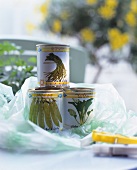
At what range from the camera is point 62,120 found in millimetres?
821

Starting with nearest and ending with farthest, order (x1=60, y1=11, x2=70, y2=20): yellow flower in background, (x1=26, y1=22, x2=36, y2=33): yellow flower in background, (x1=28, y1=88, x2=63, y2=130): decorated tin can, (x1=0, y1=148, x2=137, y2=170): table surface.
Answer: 1. (x1=0, y1=148, x2=137, y2=170): table surface
2. (x1=28, y1=88, x2=63, y2=130): decorated tin can
3. (x1=60, y1=11, x2=70, y2=20): yellow flower in background
4. (x1=26, y1=22, x2=36, y2=33): yellow flower in background

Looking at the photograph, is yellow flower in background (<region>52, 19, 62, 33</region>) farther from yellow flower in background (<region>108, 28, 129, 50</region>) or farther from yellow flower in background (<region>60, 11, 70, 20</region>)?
yellow flower in background (<region>108, 28, 129, 50</region>)

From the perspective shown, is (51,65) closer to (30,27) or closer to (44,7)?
(44,7)

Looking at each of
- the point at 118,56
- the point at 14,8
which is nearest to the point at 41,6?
the point at 14,8

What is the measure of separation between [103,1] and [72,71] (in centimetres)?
81

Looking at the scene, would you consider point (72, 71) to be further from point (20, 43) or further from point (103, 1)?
point (103, 1)

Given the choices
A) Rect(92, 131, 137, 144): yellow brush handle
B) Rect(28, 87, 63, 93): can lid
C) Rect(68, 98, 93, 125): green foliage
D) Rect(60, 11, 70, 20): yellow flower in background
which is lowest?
Rect(92, 131, 137, 144): yellow brush handle

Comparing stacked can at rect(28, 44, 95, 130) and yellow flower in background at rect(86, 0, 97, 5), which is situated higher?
yellow flower in background at rect(86, 0, 97, 5)

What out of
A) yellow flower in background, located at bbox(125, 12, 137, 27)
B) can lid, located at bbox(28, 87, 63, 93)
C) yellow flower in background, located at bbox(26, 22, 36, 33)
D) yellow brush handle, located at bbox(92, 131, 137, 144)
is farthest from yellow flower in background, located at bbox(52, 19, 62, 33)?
yellow brush handle, located at bbox(92, 131, 137, 144)

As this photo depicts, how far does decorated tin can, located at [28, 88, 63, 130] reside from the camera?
2.58 feet

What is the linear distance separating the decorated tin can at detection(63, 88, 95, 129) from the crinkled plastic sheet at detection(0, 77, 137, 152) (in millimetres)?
15

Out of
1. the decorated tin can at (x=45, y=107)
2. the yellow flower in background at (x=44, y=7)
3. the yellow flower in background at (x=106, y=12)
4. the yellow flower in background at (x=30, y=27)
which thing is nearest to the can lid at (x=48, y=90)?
the decorated tin can at (x=45, y=107)

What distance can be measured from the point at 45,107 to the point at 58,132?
0.06 metres

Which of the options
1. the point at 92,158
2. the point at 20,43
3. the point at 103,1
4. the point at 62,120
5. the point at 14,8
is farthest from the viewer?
the point at 14,8
